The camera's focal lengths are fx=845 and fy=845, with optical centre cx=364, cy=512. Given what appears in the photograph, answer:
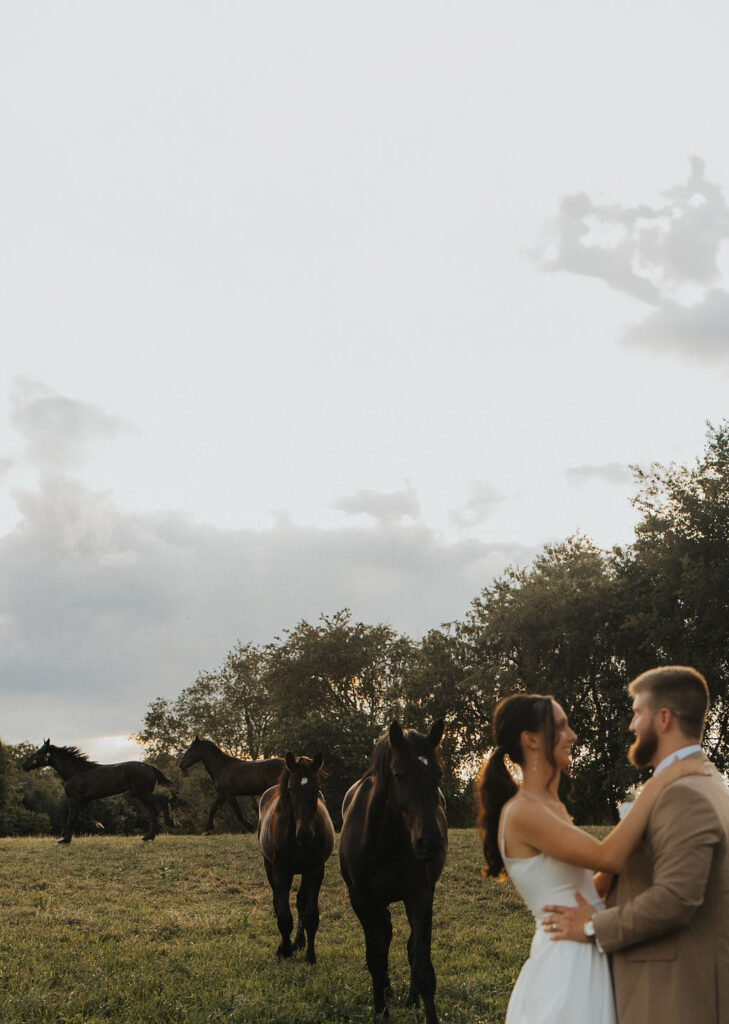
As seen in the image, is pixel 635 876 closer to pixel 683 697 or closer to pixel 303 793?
pixel 683 697

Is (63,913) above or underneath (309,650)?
underneath

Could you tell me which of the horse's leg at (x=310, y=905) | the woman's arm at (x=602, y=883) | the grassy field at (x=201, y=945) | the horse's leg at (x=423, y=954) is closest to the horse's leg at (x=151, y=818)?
the grassy field at (x=201, y=945)

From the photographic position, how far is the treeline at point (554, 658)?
3131 cm

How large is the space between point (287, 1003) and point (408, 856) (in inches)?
88.5

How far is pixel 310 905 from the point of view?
37.8 ft

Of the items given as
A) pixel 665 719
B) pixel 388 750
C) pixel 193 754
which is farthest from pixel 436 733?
pixel 193 754

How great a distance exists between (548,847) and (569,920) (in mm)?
318

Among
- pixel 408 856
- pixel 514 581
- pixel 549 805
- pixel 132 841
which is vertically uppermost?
pixel 514 581

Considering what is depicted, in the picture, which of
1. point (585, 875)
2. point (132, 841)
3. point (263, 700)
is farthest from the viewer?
point (263, 700)

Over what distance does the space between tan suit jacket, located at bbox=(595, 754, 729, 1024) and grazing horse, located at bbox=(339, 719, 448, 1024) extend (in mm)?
3990

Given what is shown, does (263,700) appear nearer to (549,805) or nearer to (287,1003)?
(287,1003)

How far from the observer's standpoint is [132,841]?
78.5 feet

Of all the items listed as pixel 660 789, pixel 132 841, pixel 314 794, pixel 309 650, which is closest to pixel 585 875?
pixel 660 789

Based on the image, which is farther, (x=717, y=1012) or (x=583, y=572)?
(x=583, y=572)
